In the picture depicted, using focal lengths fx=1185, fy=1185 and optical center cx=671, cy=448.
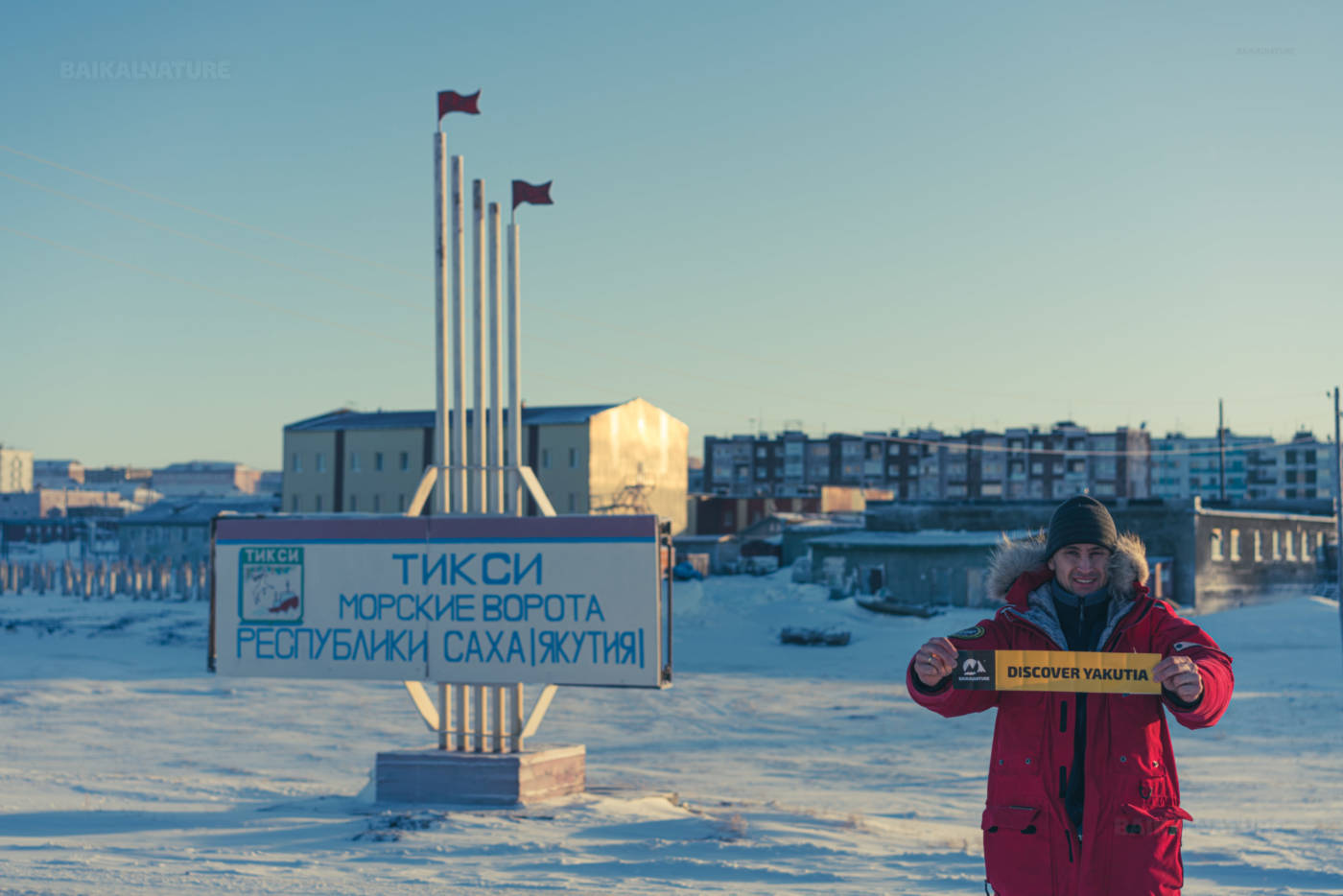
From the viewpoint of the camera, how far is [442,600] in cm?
1116

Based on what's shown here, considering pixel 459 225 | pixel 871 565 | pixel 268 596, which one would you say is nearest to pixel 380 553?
pixel 268 596

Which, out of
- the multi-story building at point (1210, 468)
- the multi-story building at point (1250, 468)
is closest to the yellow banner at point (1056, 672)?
the multi-story building at point (1250, 468)

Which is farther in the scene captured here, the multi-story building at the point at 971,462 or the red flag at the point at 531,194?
the multi-story building at the point at 971,462

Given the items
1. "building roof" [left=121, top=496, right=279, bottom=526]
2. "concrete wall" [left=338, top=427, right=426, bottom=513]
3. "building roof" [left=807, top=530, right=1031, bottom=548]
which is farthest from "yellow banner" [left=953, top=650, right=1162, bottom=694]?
"building roof" [left=121, top=496, right=279, bottom=526]

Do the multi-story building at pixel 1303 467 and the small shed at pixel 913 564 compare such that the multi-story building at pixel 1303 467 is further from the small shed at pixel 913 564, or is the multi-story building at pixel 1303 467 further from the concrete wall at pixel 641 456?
the small shed at pixel 913 564

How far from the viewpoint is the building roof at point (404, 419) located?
61000 millimetres

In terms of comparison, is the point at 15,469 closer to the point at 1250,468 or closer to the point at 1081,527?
the point at 1250,468

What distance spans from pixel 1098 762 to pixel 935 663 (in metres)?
0.61

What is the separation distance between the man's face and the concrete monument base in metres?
7.91

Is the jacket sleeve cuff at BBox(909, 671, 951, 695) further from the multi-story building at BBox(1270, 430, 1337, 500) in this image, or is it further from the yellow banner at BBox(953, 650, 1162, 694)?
the multi-story building at BBox(1270, 430, 1337, 500)

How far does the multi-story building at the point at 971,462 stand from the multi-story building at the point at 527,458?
56.6 meters

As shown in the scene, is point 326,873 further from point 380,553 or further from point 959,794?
point 959,794

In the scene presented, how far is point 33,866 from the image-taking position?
26.5 feet

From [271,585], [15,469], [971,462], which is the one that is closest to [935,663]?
[271,585]
